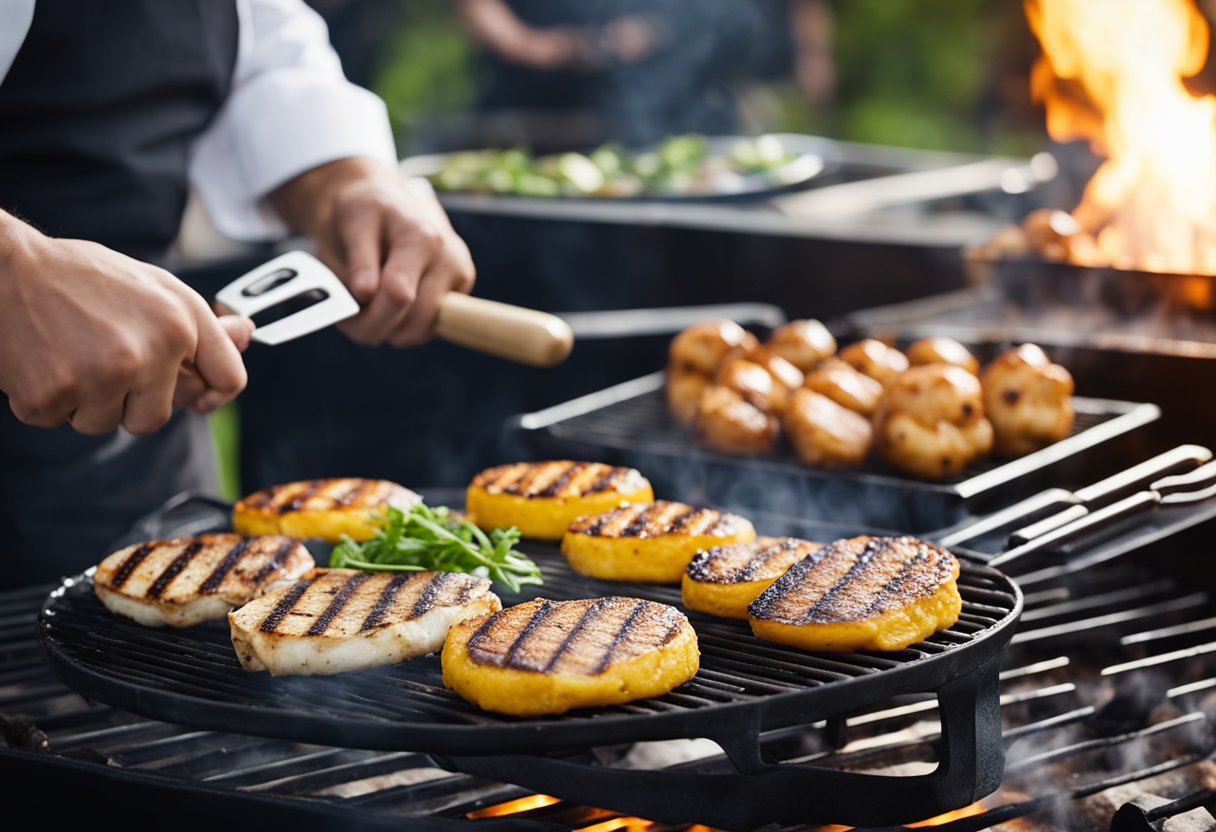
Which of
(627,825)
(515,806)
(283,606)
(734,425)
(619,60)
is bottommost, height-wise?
(515,806)

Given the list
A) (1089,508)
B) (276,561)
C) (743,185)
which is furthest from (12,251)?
(743,185)

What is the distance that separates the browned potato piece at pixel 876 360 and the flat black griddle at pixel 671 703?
1318 millimetres

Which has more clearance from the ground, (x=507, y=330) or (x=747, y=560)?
(x=507, y=330)

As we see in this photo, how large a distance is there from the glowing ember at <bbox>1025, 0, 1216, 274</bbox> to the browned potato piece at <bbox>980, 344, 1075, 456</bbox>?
1004 mm

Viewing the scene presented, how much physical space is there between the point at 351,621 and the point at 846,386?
68.1 inches

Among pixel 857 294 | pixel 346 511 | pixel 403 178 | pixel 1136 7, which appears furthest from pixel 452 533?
pixel 1136 7

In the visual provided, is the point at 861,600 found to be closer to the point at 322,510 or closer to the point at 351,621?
the point at 351,621

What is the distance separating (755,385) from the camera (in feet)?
11.4

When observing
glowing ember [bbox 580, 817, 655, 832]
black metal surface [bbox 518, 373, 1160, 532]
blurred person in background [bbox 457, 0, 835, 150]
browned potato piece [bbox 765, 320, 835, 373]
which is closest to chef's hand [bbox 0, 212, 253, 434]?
glowing ember [bbox 580, 817, 655, 832]

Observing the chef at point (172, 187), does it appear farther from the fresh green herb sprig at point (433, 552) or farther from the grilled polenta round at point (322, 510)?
the fresh green herb sprig at point (433, 552)

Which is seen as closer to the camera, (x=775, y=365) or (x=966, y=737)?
(x=966, y=737)

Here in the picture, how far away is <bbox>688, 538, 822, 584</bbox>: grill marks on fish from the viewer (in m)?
2.40

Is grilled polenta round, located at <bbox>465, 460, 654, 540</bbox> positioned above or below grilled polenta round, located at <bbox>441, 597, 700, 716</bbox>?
below

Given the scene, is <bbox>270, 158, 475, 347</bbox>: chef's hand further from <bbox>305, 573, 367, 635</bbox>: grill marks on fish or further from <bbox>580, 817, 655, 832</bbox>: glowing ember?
<bbox>580, 817, 655, 832</bbox>: glowing ember
